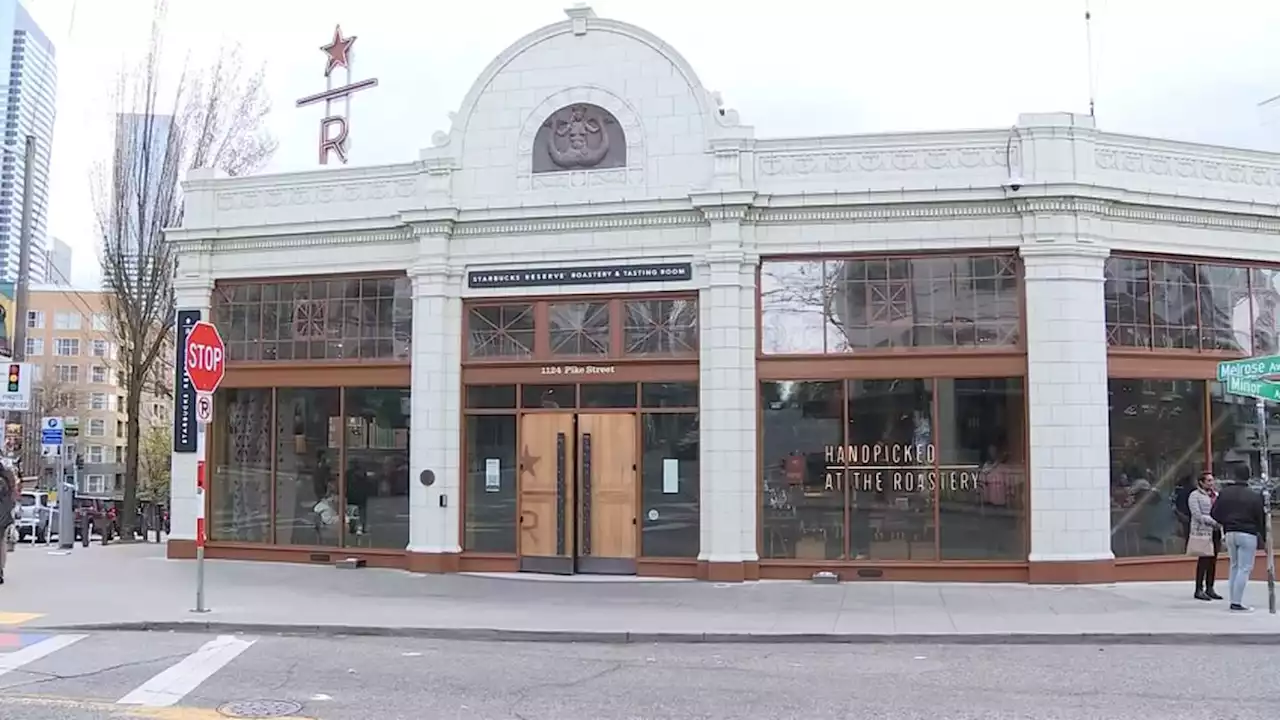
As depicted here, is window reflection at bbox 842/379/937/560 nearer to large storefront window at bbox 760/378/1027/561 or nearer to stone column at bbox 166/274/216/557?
large storefront window at bbox 760/378/1027/561

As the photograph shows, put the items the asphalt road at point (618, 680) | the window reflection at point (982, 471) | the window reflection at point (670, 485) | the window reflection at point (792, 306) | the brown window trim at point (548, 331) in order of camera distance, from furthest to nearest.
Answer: the brown window trim at point (548, 331) → the window reflection at point (670, 485) → the window reflection at point (792, 306) → the window reflection at point (982, 471) → the asphalt road at point (618, 680)

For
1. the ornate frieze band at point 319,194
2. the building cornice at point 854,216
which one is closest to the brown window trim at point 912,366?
the building cornice at point 854,216

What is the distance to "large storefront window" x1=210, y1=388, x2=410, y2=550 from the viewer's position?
56.0ft

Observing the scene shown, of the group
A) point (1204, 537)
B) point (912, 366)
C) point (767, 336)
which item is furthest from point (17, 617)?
point (1204, 537)

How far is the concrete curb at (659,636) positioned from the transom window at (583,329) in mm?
5541

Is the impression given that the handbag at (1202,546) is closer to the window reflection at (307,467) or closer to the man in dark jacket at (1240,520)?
the man in dark jacket at (1240,520)

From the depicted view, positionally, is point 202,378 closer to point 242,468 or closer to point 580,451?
point 580,451

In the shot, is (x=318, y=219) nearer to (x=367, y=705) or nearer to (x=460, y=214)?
(x=460, y=214)

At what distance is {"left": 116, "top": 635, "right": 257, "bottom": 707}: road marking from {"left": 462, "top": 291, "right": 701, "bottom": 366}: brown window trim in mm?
6474

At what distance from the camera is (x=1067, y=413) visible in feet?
48.9

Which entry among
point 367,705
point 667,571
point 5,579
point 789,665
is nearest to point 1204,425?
point 667,571

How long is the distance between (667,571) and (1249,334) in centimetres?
914

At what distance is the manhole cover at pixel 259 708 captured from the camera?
7.62m

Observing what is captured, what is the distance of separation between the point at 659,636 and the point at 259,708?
4507 millimetres
